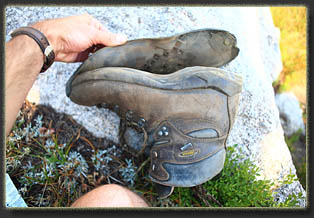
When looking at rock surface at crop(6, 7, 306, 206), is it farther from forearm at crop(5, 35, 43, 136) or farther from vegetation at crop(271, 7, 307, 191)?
vegetation at crop(271, 7, 307, 191)

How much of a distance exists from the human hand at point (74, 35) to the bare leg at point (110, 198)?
96cm

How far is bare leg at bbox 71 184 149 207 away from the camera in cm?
172

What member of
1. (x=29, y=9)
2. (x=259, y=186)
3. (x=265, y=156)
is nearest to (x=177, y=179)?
(x=259, y=186)

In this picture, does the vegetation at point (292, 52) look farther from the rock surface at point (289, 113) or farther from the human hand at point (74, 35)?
the human hand at point (74, 35)

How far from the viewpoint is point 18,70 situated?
1.57 metres

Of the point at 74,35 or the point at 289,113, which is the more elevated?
the point at 74,35

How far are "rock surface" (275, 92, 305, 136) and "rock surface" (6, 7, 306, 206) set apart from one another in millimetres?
904

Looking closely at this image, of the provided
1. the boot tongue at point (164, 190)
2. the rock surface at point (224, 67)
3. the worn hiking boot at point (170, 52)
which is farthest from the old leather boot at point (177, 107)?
the rock surface at point (224, 67)

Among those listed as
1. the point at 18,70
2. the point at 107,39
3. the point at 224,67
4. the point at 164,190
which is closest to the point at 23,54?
the point at 18,70

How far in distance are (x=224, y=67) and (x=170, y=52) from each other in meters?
0.58

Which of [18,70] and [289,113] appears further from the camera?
[289,113]

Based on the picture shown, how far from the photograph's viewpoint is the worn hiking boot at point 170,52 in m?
1.90

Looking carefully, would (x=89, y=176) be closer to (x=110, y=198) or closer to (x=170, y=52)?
(x=110, y=198)

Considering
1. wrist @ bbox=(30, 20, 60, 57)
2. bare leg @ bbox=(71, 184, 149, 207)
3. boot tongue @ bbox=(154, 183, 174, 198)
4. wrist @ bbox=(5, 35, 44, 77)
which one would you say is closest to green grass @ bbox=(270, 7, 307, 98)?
boot tongue @ bbox=(154, 183, 174, 198)
